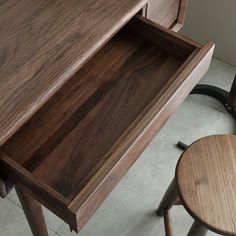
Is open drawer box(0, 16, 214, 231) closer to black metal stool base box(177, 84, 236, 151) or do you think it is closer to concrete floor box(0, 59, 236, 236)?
concrete floor box(0, 59, 236, 236)

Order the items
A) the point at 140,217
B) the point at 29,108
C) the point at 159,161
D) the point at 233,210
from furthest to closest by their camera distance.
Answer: the point at 159,161
the point at 140,217
the point at 233,210
the point at 29,108

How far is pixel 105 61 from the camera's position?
1098 millimetres

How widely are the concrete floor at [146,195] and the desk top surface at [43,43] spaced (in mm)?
716

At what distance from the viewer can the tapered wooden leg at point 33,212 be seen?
95 cm

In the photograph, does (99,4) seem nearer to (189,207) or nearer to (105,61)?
(105,61)

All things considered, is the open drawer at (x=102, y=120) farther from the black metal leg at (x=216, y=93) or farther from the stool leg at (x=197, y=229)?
the black metal leg at (x=216, y=93)

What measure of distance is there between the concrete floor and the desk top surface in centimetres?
72

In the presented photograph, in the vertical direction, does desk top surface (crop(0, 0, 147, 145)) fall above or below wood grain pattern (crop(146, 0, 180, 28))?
below

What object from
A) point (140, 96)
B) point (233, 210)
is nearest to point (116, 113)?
point (140, 96)

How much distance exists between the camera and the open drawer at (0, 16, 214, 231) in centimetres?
77

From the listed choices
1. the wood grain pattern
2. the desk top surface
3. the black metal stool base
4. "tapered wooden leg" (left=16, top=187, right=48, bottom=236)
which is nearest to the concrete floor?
the black metal stool base

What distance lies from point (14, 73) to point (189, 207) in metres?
0.48

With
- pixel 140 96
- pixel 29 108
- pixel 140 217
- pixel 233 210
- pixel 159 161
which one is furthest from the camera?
pixel 159 161

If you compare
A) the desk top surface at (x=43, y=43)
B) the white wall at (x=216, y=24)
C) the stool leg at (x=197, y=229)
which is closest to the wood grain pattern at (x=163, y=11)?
the desk top surface at (x=43, y=43)
